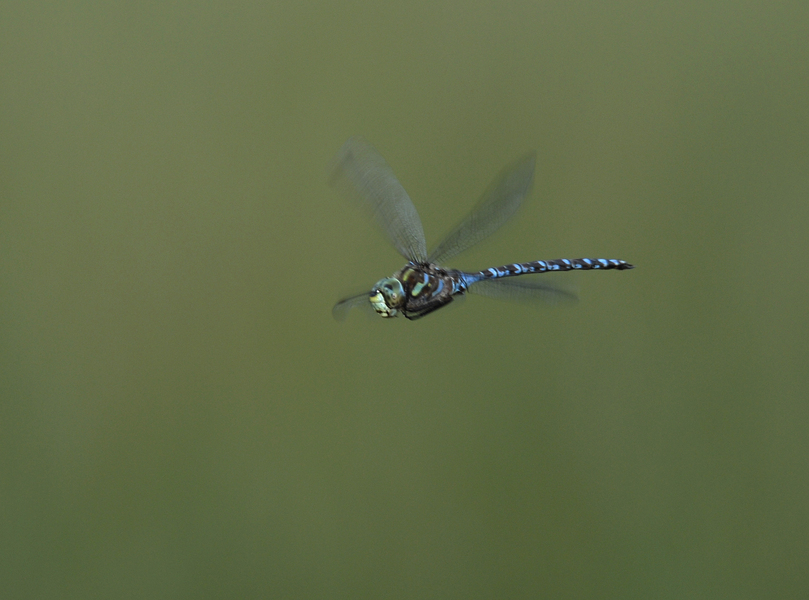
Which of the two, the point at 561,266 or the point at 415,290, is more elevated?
the point at 561,266

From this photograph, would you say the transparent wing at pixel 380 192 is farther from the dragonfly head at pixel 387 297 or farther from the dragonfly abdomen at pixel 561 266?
the dragonfly abdomen at pixel 561 266

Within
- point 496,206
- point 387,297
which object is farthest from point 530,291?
point 387,297

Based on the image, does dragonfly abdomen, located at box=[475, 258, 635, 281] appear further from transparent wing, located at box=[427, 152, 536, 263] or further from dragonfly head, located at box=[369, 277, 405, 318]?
dragonfly head, located at box=[369, 277, 405, 318]

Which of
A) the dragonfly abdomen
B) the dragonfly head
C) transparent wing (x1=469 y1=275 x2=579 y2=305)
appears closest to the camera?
the dragonfly head

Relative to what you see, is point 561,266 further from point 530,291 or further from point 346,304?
point 346,304

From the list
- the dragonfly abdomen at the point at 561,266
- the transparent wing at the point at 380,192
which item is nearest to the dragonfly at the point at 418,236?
the transparent wing at the point at 380,192

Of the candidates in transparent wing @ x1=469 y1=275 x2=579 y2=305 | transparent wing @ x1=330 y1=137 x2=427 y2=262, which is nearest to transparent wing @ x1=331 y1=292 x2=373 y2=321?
transparent wing @ x1=330 y1=137 x2=427 y2=262

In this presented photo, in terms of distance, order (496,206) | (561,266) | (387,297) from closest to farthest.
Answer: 1. (387,297)
2. (496,206)
3. (561,266)

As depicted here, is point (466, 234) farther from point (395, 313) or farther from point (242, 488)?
point (242, 488)
